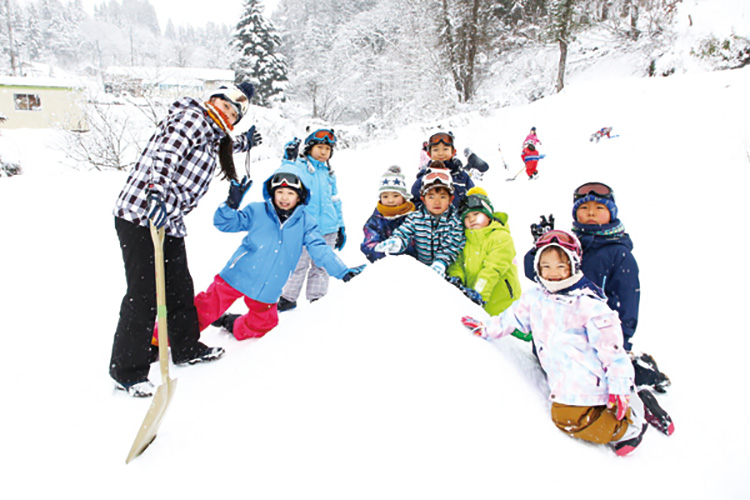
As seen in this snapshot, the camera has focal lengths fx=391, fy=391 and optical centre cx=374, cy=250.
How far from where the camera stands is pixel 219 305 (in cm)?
273

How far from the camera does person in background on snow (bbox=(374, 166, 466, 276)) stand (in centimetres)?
288

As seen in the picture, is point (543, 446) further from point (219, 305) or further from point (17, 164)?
point (17, 164)

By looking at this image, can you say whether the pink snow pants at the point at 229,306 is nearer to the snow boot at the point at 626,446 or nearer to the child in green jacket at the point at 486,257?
the child in green jacket at the point at 486,257

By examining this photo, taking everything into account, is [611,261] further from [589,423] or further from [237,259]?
[237,259]

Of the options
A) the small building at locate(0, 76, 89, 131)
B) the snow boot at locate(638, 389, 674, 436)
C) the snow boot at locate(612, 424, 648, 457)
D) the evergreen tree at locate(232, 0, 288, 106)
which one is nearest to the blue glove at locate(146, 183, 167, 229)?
the snow boot at locate(612, 424, 648, 457)

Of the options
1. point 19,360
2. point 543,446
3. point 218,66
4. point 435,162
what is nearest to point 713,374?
point 543,446

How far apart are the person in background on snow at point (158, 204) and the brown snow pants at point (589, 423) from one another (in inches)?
80.3

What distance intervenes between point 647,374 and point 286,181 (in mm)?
2751

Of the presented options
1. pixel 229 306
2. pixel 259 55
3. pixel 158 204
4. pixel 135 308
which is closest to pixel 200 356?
pixel 229 306

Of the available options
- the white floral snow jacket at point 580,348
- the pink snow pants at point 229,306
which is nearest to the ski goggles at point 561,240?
the white floral snow jacket at point 580,348

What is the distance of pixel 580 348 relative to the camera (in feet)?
6.17

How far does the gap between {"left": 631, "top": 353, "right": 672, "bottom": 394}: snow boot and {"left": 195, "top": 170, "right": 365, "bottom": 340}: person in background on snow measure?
1.94 m

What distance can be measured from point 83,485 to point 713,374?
150 inches

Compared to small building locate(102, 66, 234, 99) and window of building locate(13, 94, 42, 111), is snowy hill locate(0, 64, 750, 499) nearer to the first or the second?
small building locate(102, 66, 234, 99)
